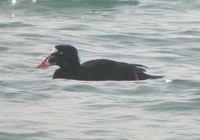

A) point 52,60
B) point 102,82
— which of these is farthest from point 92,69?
point 52,60

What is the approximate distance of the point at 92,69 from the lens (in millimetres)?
15617

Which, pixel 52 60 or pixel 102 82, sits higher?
pixel 52 60

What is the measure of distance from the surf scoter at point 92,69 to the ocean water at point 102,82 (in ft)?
0.56

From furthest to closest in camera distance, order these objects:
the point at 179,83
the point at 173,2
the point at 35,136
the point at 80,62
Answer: the point at 173,2, the point at 80,62, the point at 179,83, the point at 35,136

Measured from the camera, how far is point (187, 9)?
24344 millimetres

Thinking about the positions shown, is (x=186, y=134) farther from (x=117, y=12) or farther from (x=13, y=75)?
(x=117, y=12)

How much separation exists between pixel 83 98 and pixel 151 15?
356 inches

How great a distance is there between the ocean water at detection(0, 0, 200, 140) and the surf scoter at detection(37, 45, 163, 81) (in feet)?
0.56

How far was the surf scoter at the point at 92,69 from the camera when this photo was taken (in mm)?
15641

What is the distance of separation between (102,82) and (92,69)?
230 mm

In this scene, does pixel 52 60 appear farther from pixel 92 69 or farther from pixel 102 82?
pixel 102 82

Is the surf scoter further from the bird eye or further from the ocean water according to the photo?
the ocean water

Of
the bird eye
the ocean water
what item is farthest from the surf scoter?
the ocean water

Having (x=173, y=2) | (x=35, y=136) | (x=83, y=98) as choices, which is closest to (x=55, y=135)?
(x=35, y=136)
